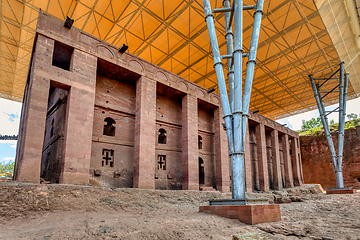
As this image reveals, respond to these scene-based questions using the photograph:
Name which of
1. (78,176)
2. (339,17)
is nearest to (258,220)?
(78,176)

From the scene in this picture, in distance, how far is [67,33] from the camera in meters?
10.3

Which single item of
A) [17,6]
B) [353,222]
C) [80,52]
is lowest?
[353,222]

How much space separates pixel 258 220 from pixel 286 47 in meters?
16.6

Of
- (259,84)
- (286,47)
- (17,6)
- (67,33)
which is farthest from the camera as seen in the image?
(259,84)

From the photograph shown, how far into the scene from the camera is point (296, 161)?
2508 cm

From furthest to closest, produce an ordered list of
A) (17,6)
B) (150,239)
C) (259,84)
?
(259,84) → (17,6) → (150,239)

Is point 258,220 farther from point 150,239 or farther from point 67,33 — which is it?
point 67,33

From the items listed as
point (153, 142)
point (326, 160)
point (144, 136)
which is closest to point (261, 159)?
point (153, 142)

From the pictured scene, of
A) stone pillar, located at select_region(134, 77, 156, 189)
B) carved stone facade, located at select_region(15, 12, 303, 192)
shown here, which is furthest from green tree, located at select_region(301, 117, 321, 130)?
stone pillar, located at select_region(134, 77, 156, 189)

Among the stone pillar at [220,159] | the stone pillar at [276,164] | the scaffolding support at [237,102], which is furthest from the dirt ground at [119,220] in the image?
the stone pillar at [276,164]

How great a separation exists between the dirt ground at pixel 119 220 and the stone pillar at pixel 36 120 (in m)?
1.02

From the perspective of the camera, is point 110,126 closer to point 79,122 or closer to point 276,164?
point 79,122

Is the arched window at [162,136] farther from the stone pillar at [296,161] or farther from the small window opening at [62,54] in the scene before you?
the stone pillar at [296,161]

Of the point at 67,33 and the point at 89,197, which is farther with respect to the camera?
the point at 67,33
